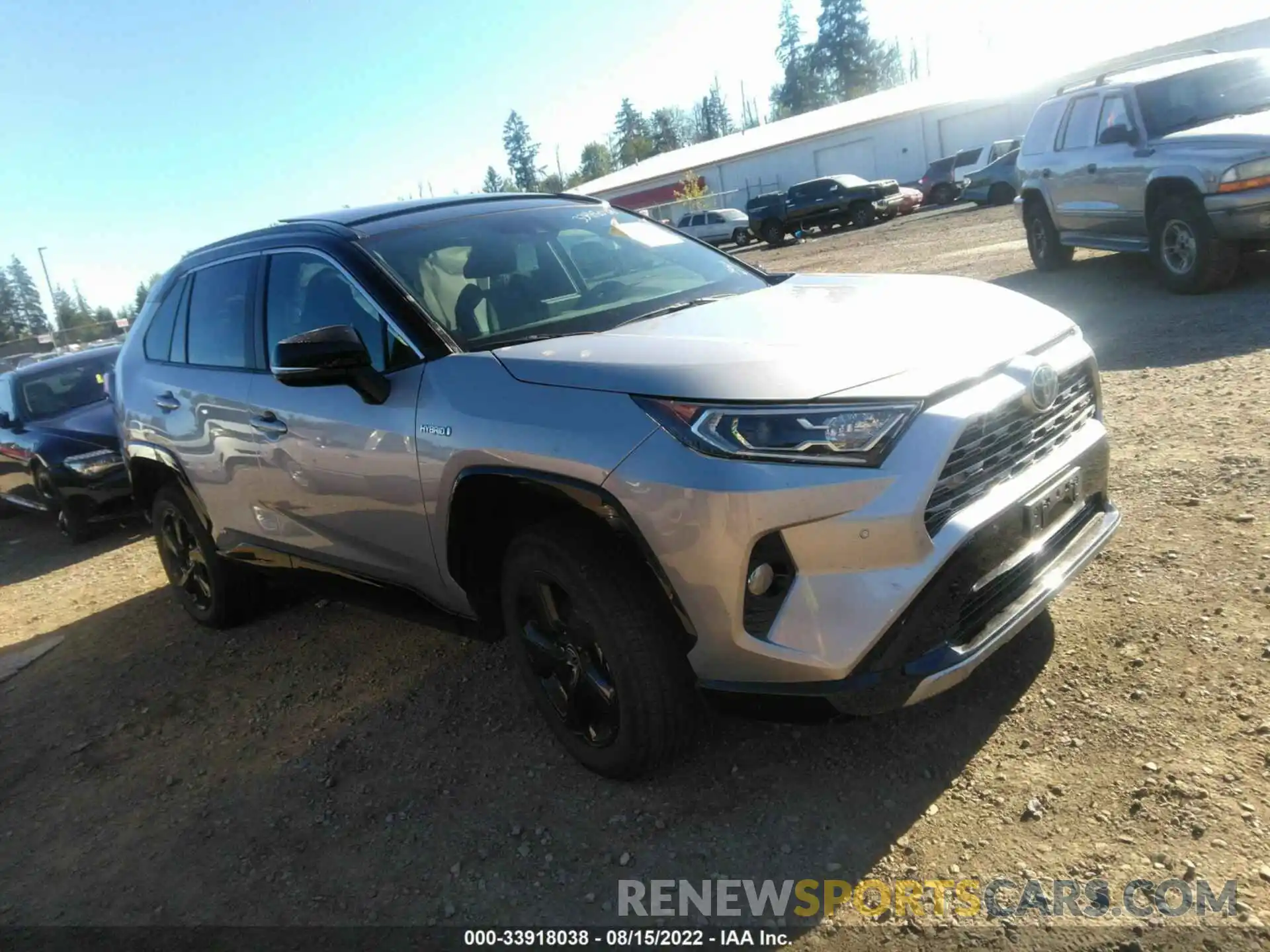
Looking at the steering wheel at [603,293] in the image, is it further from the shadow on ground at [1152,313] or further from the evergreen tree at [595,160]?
the evergreen tree at [595,160]

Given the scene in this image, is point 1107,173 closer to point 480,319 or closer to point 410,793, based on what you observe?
point 480,319

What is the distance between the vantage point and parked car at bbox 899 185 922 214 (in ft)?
99.8

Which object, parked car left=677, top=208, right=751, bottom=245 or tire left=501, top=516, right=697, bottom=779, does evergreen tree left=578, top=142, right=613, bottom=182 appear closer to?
parked car left=677, top=208, right=751, bottom=245

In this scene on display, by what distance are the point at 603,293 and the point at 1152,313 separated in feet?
20.6

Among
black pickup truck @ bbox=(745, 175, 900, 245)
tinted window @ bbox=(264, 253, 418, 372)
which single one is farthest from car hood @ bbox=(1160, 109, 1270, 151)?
black pickup truck @ bbox=(745, 175, 900, 245)

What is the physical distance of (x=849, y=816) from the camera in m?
2.81

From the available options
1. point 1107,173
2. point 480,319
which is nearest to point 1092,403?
point 480,319

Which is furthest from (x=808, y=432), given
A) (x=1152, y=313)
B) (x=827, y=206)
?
(x=827, y=206)

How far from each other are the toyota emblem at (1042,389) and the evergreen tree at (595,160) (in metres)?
115

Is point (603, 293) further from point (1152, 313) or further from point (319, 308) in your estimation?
point (1152, 313)

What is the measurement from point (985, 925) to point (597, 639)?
1.21m

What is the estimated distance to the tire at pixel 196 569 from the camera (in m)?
4.99

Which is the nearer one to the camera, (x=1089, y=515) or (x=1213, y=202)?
(x=1089, y=515)

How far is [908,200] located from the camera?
31.0 metres
